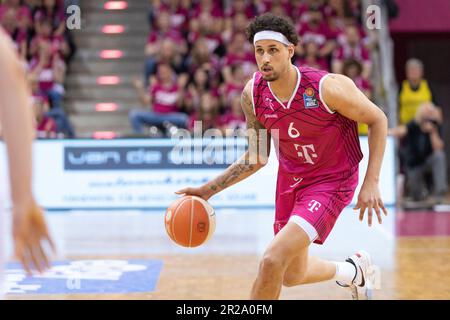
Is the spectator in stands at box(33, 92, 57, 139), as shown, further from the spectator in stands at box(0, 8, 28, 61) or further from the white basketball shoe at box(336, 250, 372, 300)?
the white basketball shoe at box(336, 250, 372, 300)

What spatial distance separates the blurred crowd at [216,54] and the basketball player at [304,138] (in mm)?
6872

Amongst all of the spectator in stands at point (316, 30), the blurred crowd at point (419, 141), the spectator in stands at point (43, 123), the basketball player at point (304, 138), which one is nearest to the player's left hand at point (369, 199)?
the basketball player at point (304, 138)

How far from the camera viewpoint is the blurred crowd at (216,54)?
43.0 ft

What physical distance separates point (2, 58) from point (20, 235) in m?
0.54

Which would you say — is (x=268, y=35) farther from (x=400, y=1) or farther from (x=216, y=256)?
(x=400, y=1)

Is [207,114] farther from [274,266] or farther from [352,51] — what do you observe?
[274,266]

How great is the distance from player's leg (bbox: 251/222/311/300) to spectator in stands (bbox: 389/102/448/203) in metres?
8.54

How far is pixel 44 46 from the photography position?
1403cm

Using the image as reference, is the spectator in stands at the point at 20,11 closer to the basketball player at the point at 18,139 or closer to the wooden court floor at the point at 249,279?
the wooden court floor at the point at 249,279

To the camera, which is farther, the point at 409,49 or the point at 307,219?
the point at 409,49

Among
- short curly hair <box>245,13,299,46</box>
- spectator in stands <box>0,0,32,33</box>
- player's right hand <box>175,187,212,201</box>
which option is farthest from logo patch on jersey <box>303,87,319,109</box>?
spectator in stands <box>0,0,32,33</box>

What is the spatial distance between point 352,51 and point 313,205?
8.91 meters
